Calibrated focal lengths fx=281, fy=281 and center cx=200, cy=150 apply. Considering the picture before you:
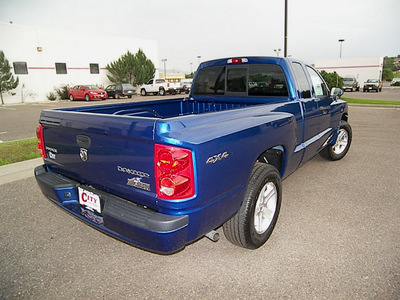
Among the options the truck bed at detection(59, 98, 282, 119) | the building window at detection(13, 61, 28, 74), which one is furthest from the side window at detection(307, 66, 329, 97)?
the building window at detection(13, 61, 28, 74)

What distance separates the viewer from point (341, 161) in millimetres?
5668

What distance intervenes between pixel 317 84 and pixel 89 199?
12.5 ft

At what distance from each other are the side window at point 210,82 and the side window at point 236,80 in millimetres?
110

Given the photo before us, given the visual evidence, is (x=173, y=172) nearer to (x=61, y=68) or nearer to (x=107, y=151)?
(x=107, y=151)

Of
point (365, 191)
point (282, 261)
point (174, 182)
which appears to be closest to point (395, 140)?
point (365, 191)

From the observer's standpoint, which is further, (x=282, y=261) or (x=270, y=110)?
(x=270, y=110)

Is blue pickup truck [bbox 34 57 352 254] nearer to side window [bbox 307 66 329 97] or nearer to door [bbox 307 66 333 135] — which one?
door [bbox 307 66 333 135]

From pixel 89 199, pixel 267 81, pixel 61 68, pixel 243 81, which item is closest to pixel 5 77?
pixel 61 68

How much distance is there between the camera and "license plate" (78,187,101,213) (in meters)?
2.34

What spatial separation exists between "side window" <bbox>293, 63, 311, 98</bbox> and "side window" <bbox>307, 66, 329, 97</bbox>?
1.04 feet

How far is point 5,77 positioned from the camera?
79.0 feet

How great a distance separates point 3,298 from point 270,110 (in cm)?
289

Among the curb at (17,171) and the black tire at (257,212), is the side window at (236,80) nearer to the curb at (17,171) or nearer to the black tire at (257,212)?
the black tire at (257,212)

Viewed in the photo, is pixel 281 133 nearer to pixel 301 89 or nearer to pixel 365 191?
pixel 301 89
